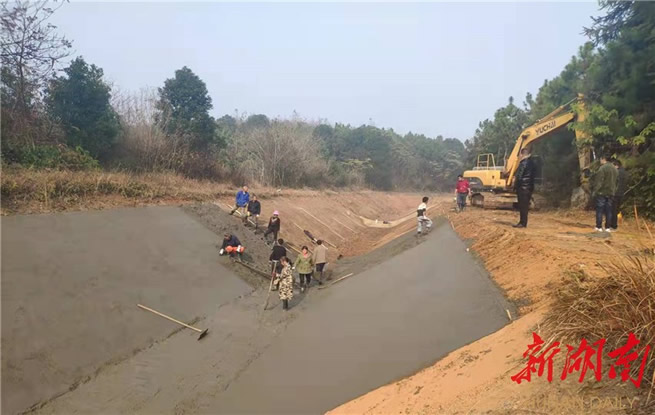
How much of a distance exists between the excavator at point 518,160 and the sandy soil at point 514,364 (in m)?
5.28

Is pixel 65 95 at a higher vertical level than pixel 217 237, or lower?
higher

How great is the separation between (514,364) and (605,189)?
7.40 meters

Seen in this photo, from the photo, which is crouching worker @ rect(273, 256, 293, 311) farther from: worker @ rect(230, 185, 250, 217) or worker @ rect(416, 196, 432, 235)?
worker @ rect(230, 185, 250, 217)

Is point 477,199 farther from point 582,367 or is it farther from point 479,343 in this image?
point 582,367

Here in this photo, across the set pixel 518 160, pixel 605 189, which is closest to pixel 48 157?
pixel 605 189

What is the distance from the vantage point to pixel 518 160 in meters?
17.6

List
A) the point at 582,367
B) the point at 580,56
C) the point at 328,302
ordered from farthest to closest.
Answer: the point at 580,56 → the point at 328,302 → the point at 582,367

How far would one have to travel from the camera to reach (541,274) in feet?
22.6

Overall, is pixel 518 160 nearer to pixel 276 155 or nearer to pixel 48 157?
pixel 48 157

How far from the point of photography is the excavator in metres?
15.0

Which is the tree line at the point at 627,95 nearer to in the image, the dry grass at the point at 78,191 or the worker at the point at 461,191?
the worker at the point at 461,191

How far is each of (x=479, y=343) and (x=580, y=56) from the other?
20.9m

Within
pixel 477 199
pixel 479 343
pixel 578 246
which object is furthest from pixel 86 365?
pixel 477 199

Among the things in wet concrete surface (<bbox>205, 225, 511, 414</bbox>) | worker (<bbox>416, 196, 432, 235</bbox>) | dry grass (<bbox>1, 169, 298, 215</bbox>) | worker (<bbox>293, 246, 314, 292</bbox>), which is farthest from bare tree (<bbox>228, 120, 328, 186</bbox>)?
wet concrete surface (<bbox>205, 225, 511, 414</bbox>)
